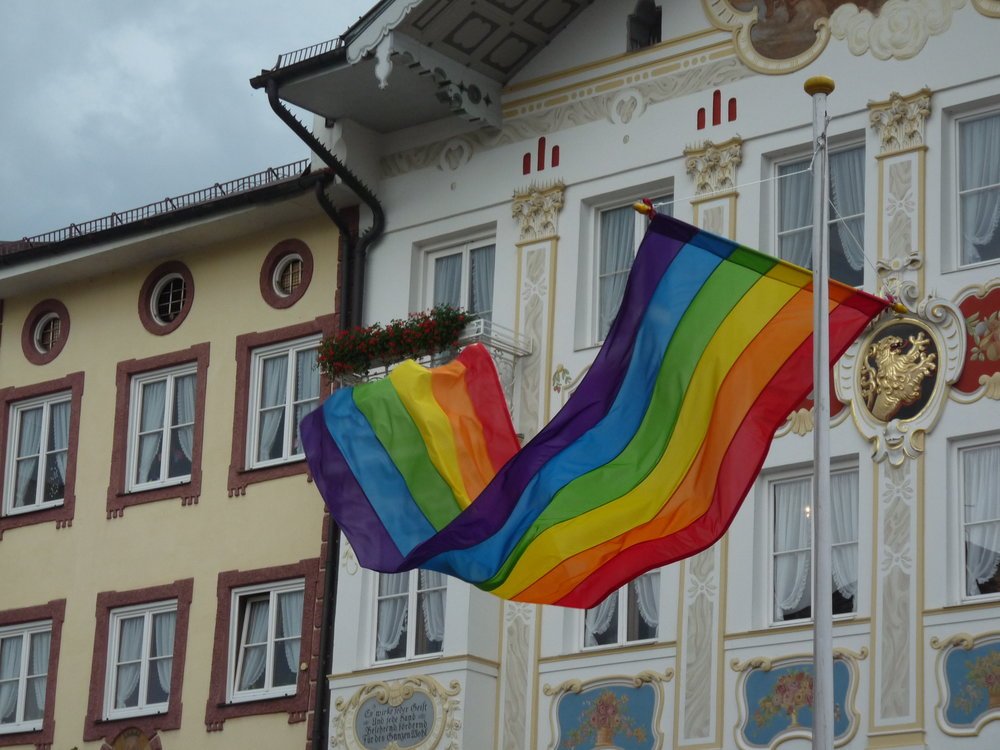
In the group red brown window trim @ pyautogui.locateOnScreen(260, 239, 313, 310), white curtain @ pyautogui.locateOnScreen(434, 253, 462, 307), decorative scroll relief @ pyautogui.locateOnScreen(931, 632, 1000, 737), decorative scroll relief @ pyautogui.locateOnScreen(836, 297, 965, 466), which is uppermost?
red brown window trim @ pyautogui.locateOnScreen(260, 239, 313, 310)

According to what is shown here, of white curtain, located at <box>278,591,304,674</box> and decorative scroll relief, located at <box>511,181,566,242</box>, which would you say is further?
white curtain, located at <box>278,591,304,674</box>

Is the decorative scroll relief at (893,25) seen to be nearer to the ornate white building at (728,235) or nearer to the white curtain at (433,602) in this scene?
the ornate white building at (728,235)

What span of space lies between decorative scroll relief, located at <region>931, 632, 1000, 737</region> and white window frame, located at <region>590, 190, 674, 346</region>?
6076mm

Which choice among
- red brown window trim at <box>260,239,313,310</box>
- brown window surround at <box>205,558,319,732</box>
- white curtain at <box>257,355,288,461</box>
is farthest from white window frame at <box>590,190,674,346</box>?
white curtain at <box>257,355,288,461</box>

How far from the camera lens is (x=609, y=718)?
25188 mm

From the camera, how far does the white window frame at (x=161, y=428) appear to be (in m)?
31.1

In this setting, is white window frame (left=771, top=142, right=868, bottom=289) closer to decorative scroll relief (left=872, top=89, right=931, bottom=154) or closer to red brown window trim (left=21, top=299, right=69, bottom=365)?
A: decorative scroll relief (left=872, top=89, right=931, bottom=154)

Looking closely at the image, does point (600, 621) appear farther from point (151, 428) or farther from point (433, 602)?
point (151, 428)

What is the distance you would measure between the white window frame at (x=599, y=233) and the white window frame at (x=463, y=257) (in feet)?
4.37

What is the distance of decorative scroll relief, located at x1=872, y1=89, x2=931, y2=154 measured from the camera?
24.6m

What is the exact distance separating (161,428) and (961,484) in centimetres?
1183

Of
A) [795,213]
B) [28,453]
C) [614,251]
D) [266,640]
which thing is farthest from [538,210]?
[28,453]

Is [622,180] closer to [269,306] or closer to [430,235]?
[430,235]

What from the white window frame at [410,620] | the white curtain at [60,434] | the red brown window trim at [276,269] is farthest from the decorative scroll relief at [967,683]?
the white curtain at [60,434]
